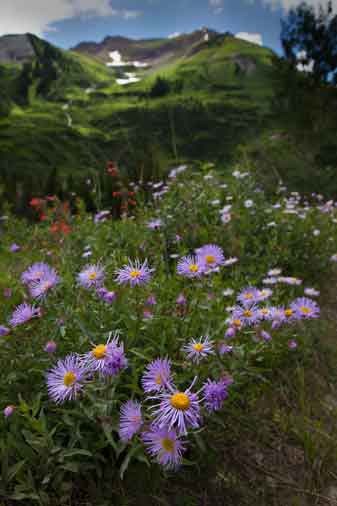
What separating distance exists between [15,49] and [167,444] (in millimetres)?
135890

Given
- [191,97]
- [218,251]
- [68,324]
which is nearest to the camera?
[68,324]

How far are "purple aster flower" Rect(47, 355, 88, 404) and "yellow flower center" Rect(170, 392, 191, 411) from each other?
0.29 meters

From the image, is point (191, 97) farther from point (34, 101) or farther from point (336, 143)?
point (336, 143)

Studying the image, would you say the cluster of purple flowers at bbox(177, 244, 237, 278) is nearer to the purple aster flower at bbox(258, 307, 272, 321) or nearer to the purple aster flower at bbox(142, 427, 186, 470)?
the purple aster flower at bbox(258, 307, 272, 321)

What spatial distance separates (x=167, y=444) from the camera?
3.33ft

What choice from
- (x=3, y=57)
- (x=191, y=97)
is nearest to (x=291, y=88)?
(x=191, y=97)

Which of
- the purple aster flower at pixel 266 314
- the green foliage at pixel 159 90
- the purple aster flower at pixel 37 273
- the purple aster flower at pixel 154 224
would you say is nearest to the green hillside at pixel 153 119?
the green foliage at pixel 159 90

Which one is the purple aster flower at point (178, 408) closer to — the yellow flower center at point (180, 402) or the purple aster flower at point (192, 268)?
the yellow flower center at point (180, 402)

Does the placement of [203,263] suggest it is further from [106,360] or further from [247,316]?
[106,360]

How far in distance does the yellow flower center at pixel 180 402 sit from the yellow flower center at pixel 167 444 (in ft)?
0.40

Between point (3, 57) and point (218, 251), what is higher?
point (3, 57)

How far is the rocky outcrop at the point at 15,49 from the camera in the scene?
107 m

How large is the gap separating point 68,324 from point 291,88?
24.0 metres

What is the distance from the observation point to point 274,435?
161 cm
